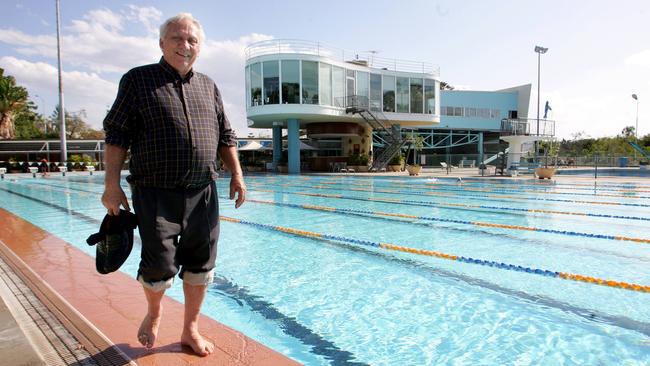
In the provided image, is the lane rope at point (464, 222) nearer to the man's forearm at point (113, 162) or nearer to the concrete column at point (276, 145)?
the man's forearm at point (113, 162)

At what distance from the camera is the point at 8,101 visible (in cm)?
4472

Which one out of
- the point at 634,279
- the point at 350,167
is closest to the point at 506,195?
the point at 634,279

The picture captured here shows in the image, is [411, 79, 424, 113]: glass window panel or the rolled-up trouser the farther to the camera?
[411, 79, 424, 113]: glass window panel

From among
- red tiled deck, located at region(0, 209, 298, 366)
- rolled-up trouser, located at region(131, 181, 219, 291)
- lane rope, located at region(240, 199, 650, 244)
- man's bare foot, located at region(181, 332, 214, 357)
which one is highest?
rolled-up trouser, located at region(131, 181, 219, 291)

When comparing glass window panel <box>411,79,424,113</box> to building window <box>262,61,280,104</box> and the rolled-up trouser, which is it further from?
the rolled-up trouser

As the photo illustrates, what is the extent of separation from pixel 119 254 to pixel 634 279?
4949mm

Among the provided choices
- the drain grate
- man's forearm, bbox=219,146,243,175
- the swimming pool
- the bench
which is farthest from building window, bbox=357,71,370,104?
man's forearm, bbox=219,146,243,175

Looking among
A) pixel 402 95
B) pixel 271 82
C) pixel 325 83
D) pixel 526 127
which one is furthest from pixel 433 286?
pixel 402 95

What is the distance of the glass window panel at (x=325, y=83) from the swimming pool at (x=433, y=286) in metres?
18.8

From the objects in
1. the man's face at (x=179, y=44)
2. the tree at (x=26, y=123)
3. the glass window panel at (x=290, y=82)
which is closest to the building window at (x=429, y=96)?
the glass window panel at (x=290, y=82)

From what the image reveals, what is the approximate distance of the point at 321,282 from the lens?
170 inches

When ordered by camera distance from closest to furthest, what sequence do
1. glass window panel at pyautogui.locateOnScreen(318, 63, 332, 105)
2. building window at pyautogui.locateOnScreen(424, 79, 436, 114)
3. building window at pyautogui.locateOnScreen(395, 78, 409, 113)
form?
→ glass window panel at pyautogui.locateOnScreen(318, 63, 332, 105), building window at pyautogui.locateOnScreen(395, 78, 409, 113), building window at pyautogui.locateOnScreen(424, 79, 436, 114)

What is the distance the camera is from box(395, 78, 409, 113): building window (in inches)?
1187

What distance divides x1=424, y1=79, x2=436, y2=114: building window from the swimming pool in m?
23.1
